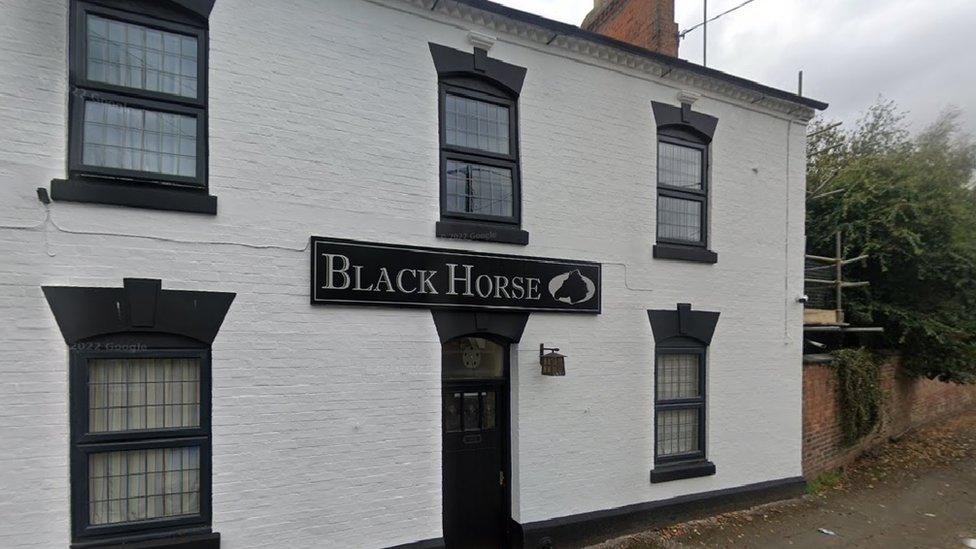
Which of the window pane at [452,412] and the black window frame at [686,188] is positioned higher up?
the black window frame at [686,188]

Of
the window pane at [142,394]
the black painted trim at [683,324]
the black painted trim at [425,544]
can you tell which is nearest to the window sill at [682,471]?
the black painted trim at [683,324]

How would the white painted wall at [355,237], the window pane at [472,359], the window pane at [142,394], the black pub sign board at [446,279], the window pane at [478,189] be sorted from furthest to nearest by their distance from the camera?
the window pane at [472,359]
the window pane at [478,189]
the black pub sign board at [446,279]
the window pane at [142,394]
the white painted wall at [355,237]

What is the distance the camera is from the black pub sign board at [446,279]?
528 cm

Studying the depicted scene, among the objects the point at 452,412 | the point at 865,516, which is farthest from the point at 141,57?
the point at 865,516

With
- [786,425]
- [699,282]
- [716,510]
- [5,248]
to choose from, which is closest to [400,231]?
[5,248]

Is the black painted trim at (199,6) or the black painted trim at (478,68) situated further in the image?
the black painted trim at (478,68)

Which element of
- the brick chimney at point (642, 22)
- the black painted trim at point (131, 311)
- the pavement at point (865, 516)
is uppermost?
the brick chimney at point (642, 22)

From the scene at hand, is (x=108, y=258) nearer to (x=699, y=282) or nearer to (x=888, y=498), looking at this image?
(x=699, y=282)

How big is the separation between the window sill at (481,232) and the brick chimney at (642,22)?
5160mm

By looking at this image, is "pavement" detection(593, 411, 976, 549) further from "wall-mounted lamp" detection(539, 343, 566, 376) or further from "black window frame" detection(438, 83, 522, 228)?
"black window frame" detection(438, 83, 522, 228)

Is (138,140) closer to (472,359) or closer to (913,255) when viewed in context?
(472,359)

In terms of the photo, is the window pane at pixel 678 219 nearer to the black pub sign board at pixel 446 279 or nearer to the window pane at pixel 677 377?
the black pub sign board at pixel 446 279

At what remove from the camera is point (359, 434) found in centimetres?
538

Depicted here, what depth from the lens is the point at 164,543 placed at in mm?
4539
